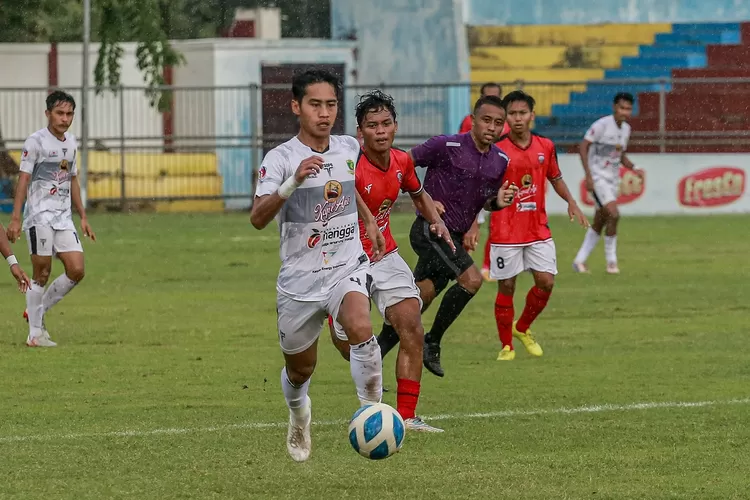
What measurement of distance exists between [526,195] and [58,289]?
4.10 meters

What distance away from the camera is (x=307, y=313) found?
752 centimetres

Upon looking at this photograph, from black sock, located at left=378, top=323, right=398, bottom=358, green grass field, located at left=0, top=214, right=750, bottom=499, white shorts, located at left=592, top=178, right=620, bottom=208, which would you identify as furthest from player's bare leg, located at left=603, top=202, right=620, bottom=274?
black sock, located at left=378, top=323, right=398, bottom=358

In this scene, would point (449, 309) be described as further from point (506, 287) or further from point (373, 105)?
point (373, 105)

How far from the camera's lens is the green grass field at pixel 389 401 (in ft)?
23.4

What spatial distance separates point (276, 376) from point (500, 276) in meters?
2.15

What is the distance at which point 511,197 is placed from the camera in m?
10.5

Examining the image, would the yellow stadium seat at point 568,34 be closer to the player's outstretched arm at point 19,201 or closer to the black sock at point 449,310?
the player's outstretched arm at point 19,201

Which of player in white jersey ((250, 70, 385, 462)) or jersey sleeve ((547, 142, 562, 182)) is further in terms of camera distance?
jersey sleeve ((547, 142, 562, 182))

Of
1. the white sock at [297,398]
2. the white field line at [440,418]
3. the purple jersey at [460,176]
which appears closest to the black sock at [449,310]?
the purple jersey at [460,176]

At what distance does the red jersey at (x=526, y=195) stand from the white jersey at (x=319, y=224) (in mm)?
4392

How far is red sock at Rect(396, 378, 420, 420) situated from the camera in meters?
8.52

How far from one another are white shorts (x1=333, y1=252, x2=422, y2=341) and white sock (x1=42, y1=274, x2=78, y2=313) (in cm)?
451

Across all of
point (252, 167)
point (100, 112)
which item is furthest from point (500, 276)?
point (100, 112)

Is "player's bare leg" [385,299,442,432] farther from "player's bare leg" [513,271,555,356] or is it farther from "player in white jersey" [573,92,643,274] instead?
"player in white jersey" [573,92,643,274]
